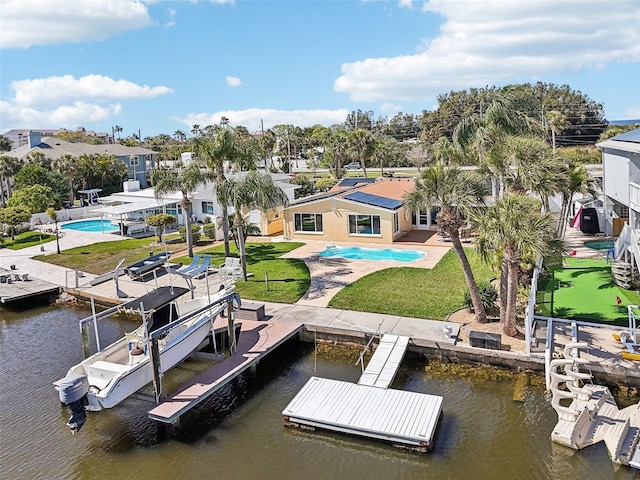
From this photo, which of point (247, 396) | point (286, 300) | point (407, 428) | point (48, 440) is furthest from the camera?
point (286, 300)

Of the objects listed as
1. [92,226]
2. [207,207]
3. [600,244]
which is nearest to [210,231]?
[207,207]

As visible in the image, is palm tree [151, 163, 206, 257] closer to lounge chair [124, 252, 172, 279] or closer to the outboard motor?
lounge chair [124, 252, 172, 279]

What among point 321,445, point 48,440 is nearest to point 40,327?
point 48,440

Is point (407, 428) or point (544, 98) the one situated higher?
point (544, 98)

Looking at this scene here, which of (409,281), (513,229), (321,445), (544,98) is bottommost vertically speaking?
(321,445)

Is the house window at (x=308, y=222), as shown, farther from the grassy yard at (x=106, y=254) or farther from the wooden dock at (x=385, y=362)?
the wooden dock at (x=385, y=362)

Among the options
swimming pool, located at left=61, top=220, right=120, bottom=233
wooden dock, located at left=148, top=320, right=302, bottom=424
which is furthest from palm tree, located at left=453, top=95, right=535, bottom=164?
swimming pool, located at left=61, top=220, right=120, bottom=233

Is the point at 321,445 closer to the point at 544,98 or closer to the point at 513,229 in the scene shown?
the point at 513,229
